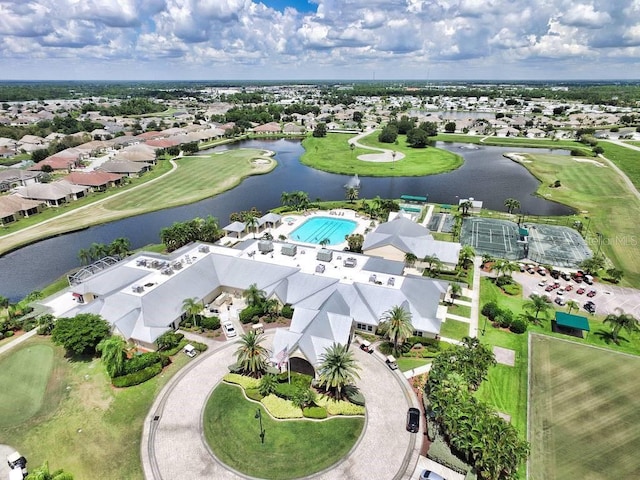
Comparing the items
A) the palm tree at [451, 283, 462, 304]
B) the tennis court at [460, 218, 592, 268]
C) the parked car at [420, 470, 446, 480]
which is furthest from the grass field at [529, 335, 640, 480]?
the tennis court at [460, 218, 592, 268]

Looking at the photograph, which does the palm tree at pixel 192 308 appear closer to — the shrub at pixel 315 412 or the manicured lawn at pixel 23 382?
the manicured lawn at pixel 23 382

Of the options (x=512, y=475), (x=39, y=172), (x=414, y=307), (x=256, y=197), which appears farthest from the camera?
(x=39, y=172)

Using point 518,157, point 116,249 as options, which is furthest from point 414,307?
point 518,157

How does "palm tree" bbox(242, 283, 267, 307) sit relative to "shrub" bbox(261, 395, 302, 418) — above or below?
above

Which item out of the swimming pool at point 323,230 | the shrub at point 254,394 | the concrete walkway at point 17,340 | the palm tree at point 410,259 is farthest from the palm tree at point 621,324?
the concrete walkway at point 17,340

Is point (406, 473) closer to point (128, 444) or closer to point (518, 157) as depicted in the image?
point (128, 444)

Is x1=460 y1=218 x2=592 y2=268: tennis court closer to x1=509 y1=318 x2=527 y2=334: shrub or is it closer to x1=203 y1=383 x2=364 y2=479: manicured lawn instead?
x1=509 y1=318 x2=527 y2=334: shrub

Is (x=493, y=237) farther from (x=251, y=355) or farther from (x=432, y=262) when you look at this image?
(x=251, y=355)

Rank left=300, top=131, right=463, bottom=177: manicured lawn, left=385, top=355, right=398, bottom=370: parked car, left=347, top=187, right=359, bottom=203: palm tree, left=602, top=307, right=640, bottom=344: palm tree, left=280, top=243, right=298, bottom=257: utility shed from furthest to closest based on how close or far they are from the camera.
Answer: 1. left=300, top=131, right=463, bottom=177: manicured lawn
2. left=347, top=187, right=359, bottom=203: palm tree
3. left=280, top=243, right=298, bottom=257: utility shed
4. left=602, top=307, right=640, bottom=344: palm tree
5. left=385, top=355, right=398, bottom=370: parked car
